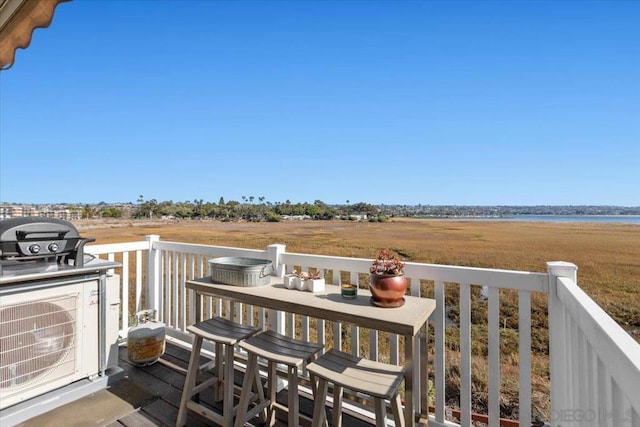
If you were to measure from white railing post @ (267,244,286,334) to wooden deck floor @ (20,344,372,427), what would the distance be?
515mm

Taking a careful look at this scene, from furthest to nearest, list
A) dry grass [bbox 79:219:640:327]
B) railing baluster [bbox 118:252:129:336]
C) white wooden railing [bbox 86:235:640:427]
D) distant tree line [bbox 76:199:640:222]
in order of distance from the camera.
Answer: distant tree line [bbox 76:199:640:222] < dry grass [bbox 79:219:640:327] < railing baluster [bbox 118:252:129:336] < white wooden railing [bbox 86:235:640:427]

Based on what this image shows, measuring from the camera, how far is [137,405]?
2244mm

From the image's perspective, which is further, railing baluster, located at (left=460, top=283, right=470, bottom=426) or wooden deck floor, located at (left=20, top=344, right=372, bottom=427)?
wooden deck floor, located at (left=20, top=344, right=372, bottom=427)

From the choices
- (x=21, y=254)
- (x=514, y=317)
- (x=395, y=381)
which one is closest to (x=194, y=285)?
(x=21, y=254)

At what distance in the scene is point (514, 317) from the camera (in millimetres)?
5977

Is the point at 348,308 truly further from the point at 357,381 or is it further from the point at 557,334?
the point at 557,334

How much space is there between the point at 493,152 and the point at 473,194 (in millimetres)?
8319

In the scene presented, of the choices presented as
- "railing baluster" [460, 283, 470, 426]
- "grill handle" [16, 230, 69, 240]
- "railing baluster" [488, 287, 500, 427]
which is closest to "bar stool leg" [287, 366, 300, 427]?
"railing baluster" [460, 283, 470, 426]

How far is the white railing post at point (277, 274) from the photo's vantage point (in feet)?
8.20

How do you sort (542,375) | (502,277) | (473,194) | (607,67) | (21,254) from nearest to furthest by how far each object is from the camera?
(502,277) < (21,254) < (542,375) < (607,67) < (473,194)

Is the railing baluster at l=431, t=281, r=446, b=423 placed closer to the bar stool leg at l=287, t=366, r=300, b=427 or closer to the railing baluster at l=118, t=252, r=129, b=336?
the bar stool leg at l=287, t=366, r=300, b=427

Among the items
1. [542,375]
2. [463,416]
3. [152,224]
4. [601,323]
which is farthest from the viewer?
[152,224]

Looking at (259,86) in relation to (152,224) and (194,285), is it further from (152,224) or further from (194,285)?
(152,224)

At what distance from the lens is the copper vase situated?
1.68 m
